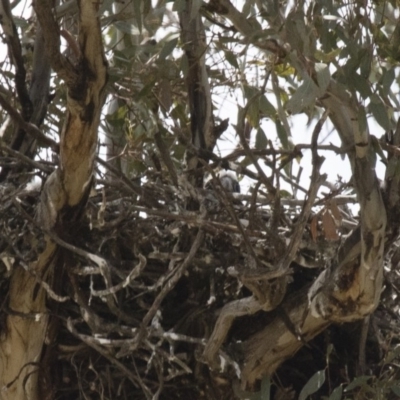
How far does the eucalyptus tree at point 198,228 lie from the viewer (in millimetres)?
1445

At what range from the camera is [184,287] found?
1844mm

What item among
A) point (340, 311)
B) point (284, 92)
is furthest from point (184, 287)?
point (284, 92)

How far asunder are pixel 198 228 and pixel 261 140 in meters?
0.19

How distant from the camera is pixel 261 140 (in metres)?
1.67

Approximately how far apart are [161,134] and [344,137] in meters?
0.59

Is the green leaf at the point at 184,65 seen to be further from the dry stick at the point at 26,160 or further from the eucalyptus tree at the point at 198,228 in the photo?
the dry stick at the point at 26,160

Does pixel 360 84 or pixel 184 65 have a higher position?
pixel 184 65

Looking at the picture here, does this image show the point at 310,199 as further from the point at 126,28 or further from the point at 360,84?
the point at 126,28

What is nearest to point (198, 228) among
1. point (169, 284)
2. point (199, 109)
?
point (169, 284)

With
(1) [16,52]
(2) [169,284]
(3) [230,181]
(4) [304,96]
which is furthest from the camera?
(3) [230,181]

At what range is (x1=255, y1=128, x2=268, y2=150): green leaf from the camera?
166 cm

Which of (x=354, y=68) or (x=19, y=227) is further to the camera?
(x=19, y=227)

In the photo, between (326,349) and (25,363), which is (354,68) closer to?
(326,349)

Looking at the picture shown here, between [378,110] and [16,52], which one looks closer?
[378,110]
